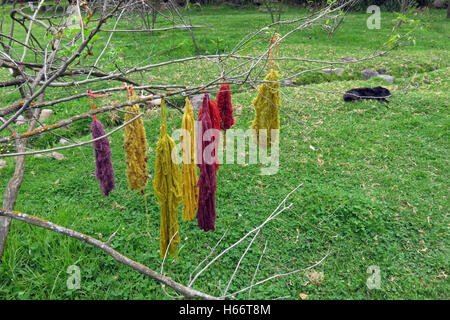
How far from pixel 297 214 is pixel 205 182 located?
1.49 metres

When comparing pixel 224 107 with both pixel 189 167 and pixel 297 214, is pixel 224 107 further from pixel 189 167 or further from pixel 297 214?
pixel 297 214

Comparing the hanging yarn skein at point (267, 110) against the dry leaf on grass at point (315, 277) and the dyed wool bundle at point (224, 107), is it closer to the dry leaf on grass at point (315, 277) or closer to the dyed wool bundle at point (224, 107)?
the dyed wool bundle at point (224, 107)

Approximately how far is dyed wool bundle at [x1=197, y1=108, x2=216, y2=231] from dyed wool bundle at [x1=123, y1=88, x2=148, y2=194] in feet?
2.58

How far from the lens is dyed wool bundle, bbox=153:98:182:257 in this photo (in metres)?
2.29

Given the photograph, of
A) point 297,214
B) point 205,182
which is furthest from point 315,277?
point 205,182

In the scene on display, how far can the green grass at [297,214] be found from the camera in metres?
3.05

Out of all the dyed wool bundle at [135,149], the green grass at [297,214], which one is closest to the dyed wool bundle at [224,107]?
the green grass at [297,214]

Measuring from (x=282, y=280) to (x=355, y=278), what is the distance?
71 cm

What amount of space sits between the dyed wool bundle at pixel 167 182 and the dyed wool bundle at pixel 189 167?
0.33ft

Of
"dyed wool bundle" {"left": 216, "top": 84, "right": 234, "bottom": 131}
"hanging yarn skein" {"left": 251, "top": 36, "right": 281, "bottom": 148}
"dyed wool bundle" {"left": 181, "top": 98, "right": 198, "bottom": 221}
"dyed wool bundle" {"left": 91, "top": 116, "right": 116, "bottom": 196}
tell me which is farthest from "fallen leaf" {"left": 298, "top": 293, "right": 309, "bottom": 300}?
"dyed wool bundle" {"left": 91, "top": 116, "right": 116, "bottom": 196}

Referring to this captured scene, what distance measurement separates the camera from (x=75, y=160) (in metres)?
5.09

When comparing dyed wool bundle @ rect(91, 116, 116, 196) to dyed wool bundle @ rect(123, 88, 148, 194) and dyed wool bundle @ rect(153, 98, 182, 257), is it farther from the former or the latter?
dyed wool bundle @ rect(153, 98, 182, 257)
